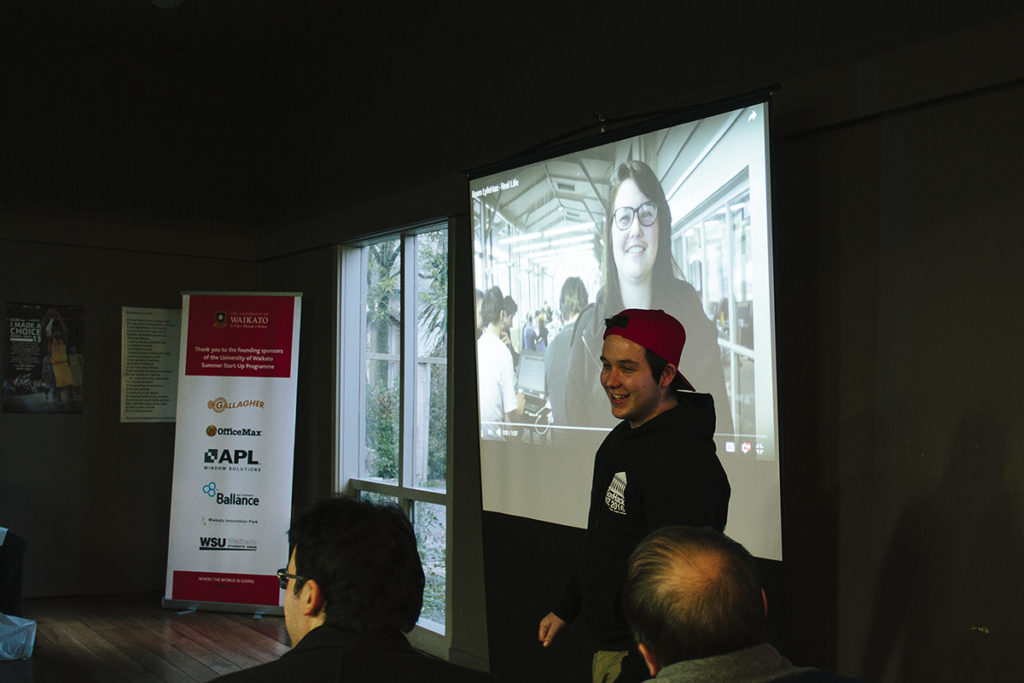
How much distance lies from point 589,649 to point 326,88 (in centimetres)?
416

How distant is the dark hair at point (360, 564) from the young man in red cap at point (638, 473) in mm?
679

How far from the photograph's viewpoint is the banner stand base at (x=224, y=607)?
555cm

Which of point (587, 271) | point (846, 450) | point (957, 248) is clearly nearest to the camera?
point (957, 248)

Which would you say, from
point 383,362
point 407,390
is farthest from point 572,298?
point 383,362

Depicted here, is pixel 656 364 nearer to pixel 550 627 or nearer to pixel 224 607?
pixel 550 627

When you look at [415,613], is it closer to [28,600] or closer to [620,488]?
[620,488]

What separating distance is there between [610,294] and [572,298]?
0.78 ft

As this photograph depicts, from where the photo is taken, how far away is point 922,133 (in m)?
2.74

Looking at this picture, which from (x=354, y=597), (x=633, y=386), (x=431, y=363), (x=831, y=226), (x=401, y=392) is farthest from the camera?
(x=401, y=392)

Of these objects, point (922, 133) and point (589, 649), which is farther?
point (589, 649)

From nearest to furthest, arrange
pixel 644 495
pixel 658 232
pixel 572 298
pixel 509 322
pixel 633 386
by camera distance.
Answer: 1. pixel 644 495
2. pixel 633 386
3. pixel 658 232
4. pixel 572 298
5. pixel 509 322

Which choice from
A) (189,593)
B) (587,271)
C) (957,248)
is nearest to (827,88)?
(957,248)

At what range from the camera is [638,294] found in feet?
10.7

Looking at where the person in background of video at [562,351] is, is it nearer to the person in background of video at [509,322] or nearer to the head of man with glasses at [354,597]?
the person in background of video at [509,322]
